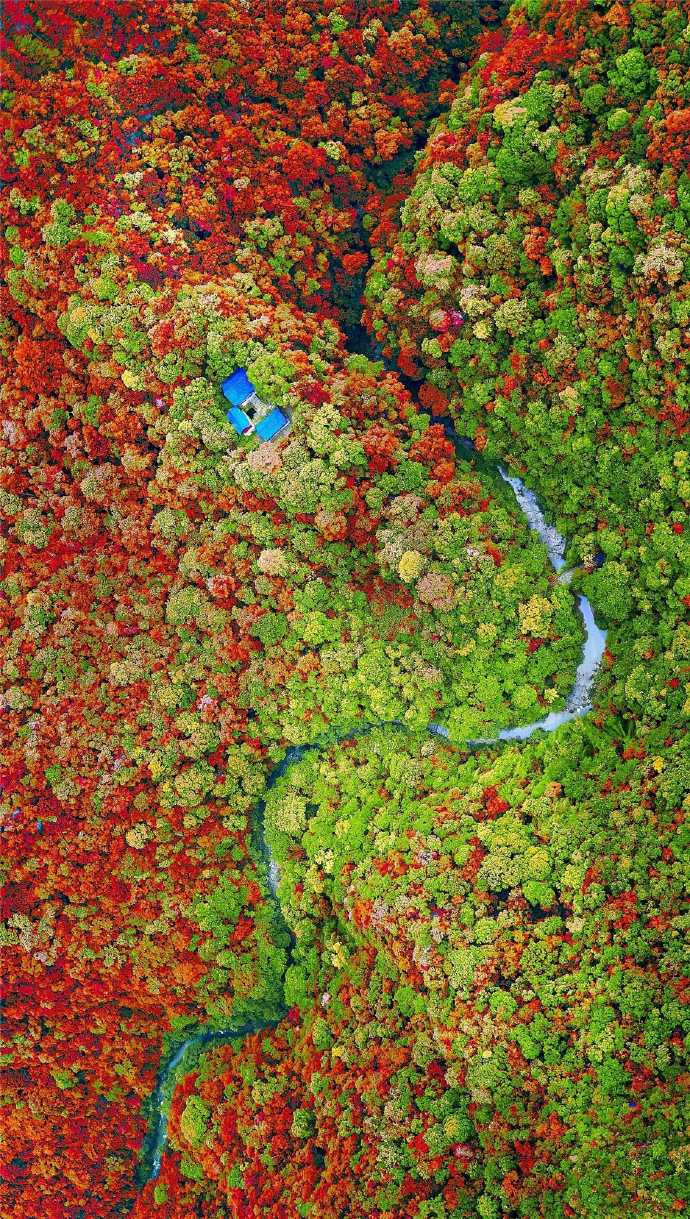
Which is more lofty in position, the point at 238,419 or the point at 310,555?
the point at 238,419

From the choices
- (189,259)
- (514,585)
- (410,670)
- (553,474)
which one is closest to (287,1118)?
(410,670)

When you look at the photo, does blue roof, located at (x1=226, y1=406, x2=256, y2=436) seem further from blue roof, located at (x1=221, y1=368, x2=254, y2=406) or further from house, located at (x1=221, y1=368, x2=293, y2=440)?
blue roof, located at (x1=221, y1=368, x2=254, y2=406)

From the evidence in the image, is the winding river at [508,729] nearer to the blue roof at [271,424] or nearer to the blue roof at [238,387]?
the blue roof at [271,424]

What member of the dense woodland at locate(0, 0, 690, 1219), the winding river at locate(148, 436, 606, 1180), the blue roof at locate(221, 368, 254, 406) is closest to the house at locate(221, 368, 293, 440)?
the blue roof at locate(221, 368, 254, 406)

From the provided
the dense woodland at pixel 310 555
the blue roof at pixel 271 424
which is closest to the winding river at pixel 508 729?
the dense woodland at pixel 310 555

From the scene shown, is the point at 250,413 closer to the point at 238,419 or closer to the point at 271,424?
the point at 238,419

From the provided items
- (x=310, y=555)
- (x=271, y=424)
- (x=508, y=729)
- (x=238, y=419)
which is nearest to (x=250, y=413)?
(x=238, y=419)
